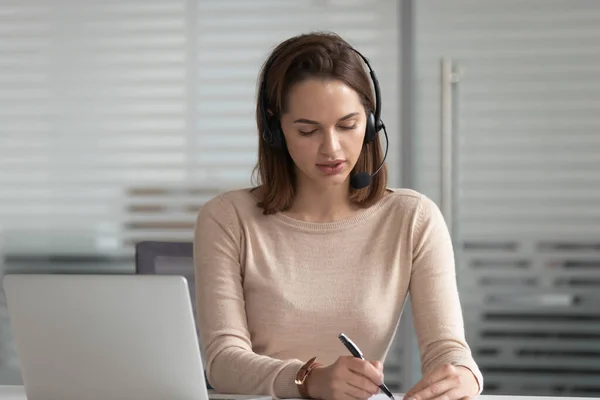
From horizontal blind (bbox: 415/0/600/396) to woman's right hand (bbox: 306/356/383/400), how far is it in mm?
1882

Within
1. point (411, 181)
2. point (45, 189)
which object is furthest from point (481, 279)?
point (45, 189)

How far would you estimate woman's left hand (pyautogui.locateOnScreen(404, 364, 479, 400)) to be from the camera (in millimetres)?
1348

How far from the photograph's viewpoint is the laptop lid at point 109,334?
Answer: 3.86 feet

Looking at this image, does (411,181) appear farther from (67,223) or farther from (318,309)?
(318,309)

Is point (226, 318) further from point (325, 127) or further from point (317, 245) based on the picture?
point (325, 127)

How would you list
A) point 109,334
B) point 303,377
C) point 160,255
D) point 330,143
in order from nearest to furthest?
1. point 109,334
2. point 303,377
3. point 330,143
4. point 160,255

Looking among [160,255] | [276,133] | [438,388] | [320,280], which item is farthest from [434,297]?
[160,255]

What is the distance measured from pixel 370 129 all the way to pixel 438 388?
56 cm

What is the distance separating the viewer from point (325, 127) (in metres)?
1.66

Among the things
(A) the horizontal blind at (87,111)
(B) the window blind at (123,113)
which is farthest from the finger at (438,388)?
(A) the horizontal blind at (87,111)

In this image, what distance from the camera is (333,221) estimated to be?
1.80 m

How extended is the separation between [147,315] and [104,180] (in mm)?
2282

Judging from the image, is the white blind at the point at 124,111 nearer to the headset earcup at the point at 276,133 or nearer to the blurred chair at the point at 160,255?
the blurred chair at the point at 160,255

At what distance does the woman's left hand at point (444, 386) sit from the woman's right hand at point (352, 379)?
0.06m
